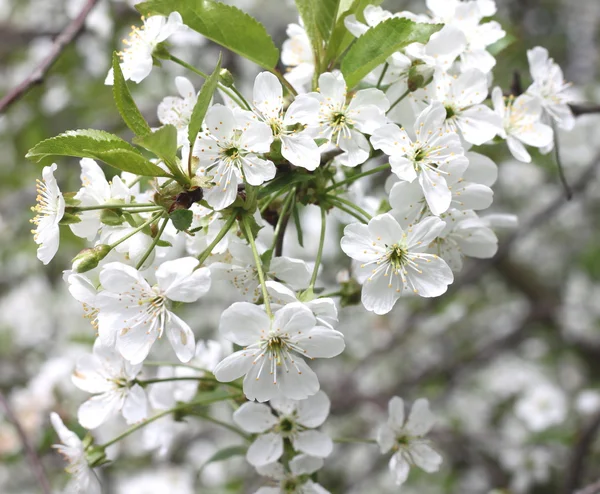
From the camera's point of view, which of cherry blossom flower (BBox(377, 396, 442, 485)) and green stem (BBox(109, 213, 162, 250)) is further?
cherry blossom flower (BBox(377, 396, 442, 485))

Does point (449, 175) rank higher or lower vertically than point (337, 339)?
higher

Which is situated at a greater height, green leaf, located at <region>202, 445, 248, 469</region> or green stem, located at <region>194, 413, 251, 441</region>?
green stem, located at <region>194, 413, 251, 441</region>

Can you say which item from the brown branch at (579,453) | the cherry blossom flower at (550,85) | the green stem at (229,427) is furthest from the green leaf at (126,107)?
the brown branch at (579,453)

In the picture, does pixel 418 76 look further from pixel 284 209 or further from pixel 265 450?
pixel 265 450

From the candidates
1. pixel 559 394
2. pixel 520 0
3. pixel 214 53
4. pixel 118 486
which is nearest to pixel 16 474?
pixel 118 486

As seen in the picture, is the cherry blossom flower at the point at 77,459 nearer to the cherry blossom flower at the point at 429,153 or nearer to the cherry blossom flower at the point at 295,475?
the cherry blossom flower at the point at 295,475

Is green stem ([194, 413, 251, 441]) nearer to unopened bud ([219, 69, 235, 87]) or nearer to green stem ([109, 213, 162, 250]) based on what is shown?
green stem ([109, 213, 162, 250])

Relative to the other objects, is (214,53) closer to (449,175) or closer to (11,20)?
(11,20)

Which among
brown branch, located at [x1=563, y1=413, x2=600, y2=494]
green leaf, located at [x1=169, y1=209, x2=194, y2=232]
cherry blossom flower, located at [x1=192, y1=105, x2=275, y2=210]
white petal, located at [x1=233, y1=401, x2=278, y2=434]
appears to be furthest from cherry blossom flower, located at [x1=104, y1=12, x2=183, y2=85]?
brown branch, located at [x1=563, y1=413, x2=600, y2=494]
